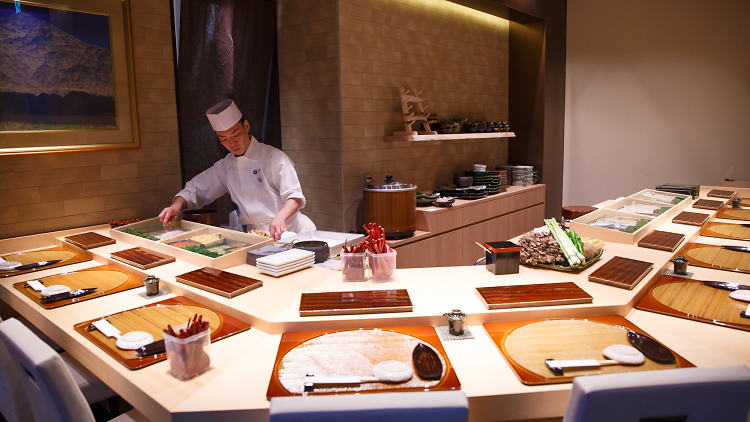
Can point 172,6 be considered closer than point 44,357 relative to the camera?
No

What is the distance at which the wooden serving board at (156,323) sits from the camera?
1568 mm

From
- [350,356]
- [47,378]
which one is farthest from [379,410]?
[47,378]

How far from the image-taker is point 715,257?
2.55 metres

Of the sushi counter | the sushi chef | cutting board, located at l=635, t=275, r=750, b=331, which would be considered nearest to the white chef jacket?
the sushi chef

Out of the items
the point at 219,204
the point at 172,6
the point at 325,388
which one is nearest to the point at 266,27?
the point at 172,6

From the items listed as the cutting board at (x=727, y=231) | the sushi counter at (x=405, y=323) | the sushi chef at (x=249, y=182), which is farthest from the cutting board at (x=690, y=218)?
the sushi chef at (x=249, y=182)

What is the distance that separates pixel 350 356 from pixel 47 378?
0.82m

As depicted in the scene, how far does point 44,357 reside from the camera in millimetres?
1287

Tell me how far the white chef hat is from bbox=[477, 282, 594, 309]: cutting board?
90.4 inches

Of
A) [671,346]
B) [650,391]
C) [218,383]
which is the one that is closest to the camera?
[650,391]

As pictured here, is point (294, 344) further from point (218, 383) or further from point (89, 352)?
point (89, 352)

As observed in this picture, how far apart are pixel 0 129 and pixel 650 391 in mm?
3569

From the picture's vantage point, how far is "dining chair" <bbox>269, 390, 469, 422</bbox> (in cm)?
99

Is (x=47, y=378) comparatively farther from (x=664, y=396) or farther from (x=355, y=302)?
(x=664, y=396)
